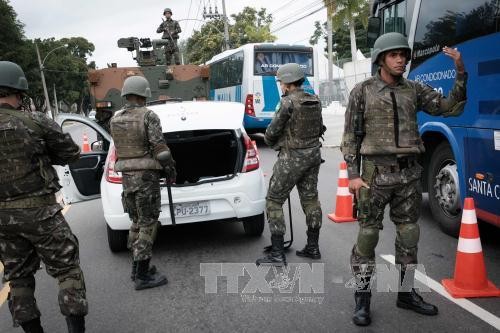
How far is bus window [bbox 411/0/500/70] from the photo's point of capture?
4.05 m

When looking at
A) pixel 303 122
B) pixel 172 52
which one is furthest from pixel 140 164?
pixel 172 52

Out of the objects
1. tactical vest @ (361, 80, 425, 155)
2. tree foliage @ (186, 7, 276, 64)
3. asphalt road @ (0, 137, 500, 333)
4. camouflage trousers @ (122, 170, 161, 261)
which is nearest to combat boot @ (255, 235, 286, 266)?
asphalt road @ (0, 137, 500, 333)

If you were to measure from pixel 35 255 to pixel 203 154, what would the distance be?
2.80 m

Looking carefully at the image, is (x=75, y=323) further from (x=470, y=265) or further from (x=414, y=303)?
(x=470, y=265)

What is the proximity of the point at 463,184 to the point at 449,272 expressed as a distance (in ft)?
3.09

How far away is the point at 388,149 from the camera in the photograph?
3.20 m

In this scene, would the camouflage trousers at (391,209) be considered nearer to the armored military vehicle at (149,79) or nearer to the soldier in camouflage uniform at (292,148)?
the soldier in camouflage uniform at (292,148)

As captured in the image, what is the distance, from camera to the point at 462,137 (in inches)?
177

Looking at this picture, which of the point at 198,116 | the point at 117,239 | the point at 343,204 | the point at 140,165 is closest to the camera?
the point at 140,165

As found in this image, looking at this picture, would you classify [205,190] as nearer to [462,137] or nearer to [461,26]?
[462,137]

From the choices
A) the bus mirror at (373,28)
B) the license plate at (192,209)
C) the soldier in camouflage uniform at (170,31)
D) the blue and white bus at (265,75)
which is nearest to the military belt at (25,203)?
the license plate at (192,209)

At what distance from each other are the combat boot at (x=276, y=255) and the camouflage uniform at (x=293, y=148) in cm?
7

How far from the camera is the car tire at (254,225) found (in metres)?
5.09

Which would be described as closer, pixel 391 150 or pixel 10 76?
pixel 10 76
